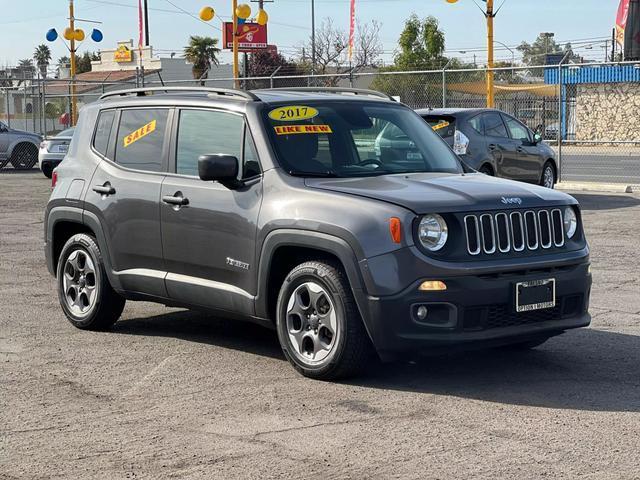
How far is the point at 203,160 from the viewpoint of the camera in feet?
23.4

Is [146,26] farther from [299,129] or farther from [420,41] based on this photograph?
→ [299,129]

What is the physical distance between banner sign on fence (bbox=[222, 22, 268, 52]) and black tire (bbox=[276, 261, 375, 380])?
4934cm

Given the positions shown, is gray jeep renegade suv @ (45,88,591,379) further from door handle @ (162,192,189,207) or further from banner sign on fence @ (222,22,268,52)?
banner sign on fence @ (222,22,268,52)

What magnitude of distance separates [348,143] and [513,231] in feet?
4.53

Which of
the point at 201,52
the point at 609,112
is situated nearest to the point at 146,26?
the point at 201,52

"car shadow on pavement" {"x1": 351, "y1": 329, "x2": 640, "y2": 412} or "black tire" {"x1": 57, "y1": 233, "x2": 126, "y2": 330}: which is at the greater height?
"black tire" {"x1": 57, "y1": 233, "x2": 126, "y2": 330}

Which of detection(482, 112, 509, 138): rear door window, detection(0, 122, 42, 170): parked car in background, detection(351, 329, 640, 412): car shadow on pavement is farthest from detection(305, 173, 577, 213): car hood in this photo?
detection(0, 122, 42, 170): parked car in background

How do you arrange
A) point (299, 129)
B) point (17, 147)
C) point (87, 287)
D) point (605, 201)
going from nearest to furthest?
1. point (299, 129)
2. point (87, 287)
3. point (605, 201)
4. point (17, 147)

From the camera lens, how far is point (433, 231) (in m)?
6.50

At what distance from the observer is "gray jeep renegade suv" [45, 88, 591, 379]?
6453mm

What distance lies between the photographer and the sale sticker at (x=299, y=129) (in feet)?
24.4

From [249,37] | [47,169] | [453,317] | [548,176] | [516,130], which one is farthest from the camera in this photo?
[249,37]

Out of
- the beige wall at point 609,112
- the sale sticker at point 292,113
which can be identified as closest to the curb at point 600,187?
the sale sticker at point 292,113

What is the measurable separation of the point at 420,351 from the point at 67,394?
2.07 metres
